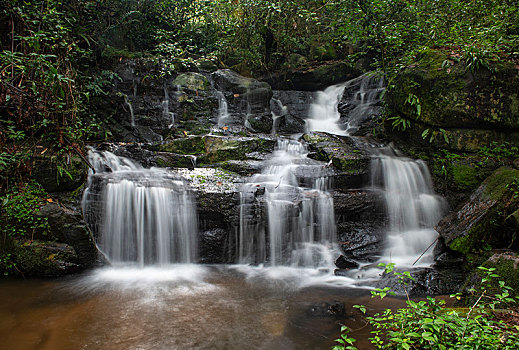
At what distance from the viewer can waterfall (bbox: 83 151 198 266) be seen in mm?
5820

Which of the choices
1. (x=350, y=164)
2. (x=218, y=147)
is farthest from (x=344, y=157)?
(x=218, y=147)

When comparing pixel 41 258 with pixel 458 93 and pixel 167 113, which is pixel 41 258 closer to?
pixel 167 113

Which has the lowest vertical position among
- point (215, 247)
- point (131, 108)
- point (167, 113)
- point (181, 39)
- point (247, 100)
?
point (215, 247)

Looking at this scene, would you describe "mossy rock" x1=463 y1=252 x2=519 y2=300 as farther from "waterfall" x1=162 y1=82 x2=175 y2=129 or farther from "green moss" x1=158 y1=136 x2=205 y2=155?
"waterfall" x1=162 y1=82 x2=175 y2=129

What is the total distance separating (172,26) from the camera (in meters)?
12.6

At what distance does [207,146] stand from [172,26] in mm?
7218

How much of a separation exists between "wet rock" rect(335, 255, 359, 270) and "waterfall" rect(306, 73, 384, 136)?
614 centimetres

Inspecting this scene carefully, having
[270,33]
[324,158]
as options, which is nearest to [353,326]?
[324,158]

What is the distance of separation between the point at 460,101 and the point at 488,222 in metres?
3.44

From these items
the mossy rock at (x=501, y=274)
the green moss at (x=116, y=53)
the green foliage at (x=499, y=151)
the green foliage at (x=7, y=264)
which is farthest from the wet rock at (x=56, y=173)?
the green foliage at (x=499, y=151)

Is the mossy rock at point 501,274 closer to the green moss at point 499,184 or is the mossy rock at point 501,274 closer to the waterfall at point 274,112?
the green moss at point 499,184

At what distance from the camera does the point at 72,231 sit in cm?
527

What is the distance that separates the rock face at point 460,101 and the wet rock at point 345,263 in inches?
167

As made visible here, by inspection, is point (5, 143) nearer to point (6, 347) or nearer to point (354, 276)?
point (6, 347)
